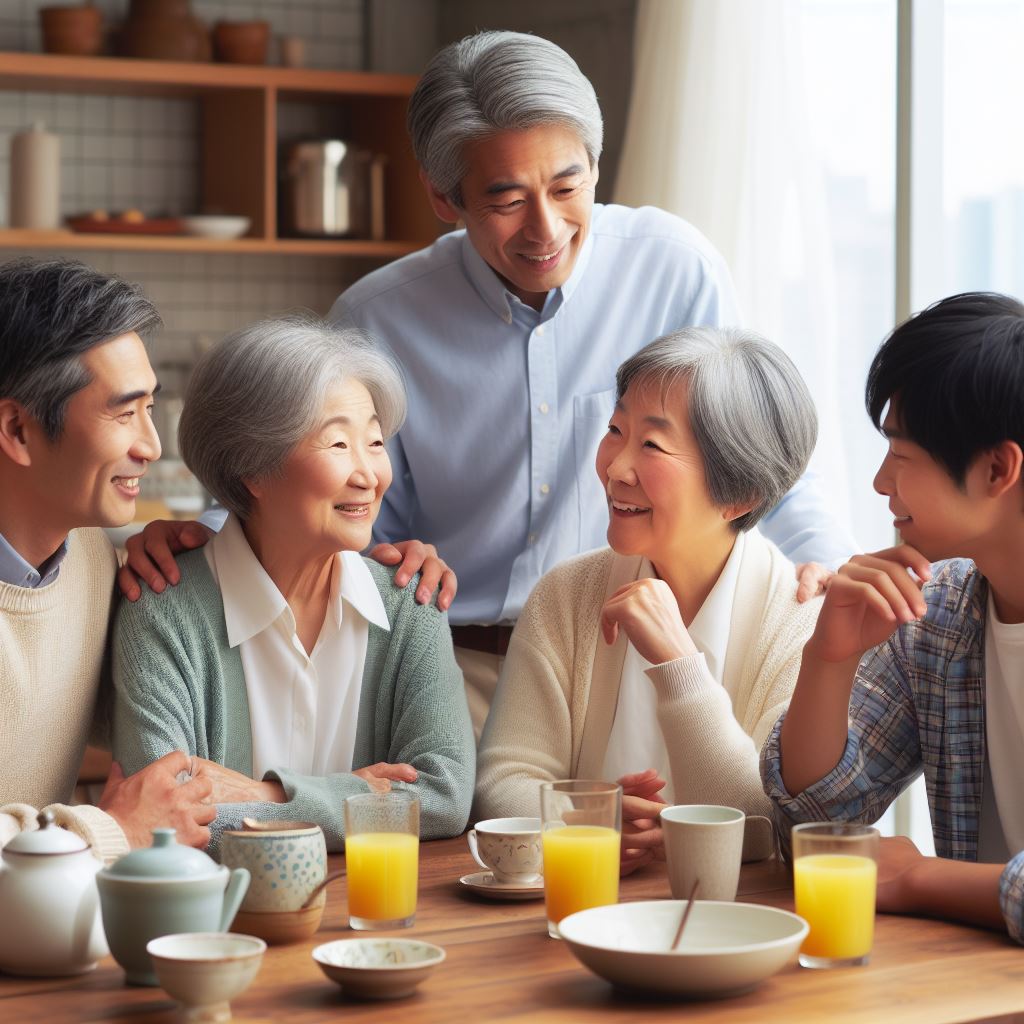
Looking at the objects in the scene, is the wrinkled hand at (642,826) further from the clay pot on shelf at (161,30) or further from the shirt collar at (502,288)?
the clay pot on shelf at (161,30)

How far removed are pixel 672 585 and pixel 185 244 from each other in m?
3.44

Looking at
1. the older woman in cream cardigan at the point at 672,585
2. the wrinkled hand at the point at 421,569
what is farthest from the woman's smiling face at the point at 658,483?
the wrinkled hand at the point at 421,569

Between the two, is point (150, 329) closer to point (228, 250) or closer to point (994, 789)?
point (994, 789)

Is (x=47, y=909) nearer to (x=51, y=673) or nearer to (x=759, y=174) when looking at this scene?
(x=51, y=673)

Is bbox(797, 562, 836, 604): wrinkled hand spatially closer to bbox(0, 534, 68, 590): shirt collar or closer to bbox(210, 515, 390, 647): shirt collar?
bbox(210, 515, 390, 647): shirt collar

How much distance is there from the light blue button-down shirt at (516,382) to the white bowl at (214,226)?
9.00 ft

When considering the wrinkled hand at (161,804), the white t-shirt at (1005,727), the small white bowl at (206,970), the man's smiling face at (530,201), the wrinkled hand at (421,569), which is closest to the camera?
the small white bowl at (206,970)

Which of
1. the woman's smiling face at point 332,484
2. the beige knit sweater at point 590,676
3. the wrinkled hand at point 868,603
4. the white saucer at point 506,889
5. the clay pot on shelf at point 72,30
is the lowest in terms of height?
the white saucer at point 506,889

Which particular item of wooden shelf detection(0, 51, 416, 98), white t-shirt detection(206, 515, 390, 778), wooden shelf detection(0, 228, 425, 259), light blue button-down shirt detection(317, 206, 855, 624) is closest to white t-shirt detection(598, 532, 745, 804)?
white t-shirt detection(206, 515, 390, 778)

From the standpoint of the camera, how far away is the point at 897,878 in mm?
1809

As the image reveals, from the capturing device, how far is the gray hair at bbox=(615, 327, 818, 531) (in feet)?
7.45

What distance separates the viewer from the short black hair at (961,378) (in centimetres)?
191

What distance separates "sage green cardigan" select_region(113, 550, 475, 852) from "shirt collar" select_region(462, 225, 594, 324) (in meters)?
0.61

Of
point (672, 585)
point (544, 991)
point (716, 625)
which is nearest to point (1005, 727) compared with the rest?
point (716, 625)
